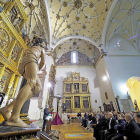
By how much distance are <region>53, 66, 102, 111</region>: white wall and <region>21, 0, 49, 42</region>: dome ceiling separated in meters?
6.49

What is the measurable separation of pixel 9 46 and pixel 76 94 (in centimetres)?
995

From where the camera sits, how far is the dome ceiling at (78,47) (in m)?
14.8

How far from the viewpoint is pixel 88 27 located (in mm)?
12086

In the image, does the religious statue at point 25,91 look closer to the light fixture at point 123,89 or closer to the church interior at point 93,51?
the church interior at point 93,51

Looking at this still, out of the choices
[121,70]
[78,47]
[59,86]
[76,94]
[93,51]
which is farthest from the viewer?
[78,47]

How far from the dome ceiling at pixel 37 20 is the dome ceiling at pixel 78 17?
140cm

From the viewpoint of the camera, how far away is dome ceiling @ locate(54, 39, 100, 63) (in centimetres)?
1480

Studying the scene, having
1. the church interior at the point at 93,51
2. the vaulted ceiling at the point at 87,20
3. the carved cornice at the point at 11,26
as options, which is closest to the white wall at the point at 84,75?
the church interior at the point at 93,51

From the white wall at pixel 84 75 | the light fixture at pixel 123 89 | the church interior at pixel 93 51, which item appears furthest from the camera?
the white wall at pixel 84 75

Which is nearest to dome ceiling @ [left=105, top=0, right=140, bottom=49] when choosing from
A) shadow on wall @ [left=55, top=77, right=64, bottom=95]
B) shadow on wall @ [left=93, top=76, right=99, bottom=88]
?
shadow on wall @ [left=93, top=76, right=99, bottom=88]

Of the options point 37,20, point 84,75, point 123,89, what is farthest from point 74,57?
point 123,89

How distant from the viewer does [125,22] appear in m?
11.6

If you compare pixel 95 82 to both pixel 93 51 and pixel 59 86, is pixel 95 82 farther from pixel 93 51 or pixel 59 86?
pixel 59 86

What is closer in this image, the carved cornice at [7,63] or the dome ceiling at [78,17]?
→ the carved cornice at [7,63]
